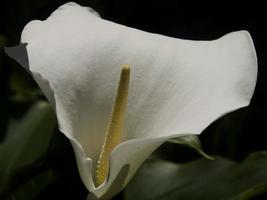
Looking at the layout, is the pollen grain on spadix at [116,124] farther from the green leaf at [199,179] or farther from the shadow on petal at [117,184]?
the green leaf at [199,179]

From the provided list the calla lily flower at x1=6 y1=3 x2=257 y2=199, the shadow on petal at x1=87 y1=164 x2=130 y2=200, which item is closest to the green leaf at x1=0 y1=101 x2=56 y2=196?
the calla lily flower at x1=6 y1=3 x2=257 y2=199

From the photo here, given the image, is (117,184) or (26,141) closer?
(117,184)

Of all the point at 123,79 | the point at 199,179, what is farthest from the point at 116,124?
the point at 199,179

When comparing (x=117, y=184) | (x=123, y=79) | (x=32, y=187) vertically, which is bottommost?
(x=32, y=187)

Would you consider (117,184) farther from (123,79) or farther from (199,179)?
(199,179)

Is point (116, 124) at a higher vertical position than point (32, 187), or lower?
higher

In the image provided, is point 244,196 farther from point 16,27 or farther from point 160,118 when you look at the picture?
point 16,27

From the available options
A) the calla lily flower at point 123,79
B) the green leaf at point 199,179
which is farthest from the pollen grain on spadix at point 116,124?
the green leaf at point 199,179

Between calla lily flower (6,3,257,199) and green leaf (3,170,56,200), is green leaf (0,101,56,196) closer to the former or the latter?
green leaf (3,170,56,200)
